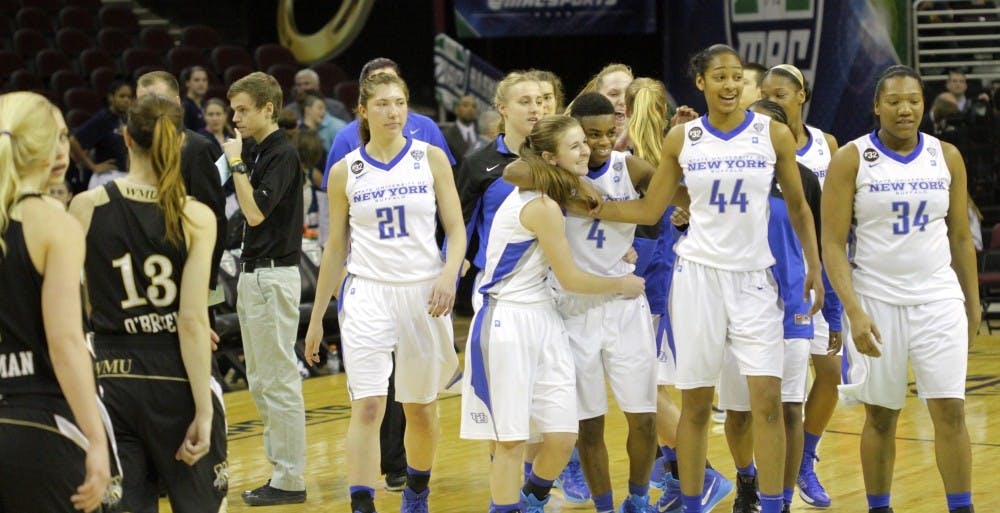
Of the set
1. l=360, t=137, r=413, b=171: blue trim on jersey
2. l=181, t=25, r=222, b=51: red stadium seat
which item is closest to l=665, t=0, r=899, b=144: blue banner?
l=181, t=25, r=222, b=51: red stadium seat

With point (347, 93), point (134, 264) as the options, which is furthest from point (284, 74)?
point (134, 264)

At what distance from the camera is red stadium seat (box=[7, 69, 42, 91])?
46.2ft

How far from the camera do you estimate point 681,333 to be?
536cm

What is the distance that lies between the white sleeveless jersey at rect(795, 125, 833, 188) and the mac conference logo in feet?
26.3

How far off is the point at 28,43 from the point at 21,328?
12.6m

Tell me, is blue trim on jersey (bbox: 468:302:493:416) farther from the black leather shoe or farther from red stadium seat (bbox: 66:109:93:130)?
red stadium seat (bbox: 66:109:93:130)

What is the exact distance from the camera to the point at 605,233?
541 centimetres

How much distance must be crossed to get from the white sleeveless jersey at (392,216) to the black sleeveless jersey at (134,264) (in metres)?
1.95

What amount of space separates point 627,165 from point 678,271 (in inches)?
18.8

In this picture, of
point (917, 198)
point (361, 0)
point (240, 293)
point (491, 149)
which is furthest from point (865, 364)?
point (361, 0)

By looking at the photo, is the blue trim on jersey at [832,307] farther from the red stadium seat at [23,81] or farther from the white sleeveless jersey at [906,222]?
the red stadium seat at [23,81]

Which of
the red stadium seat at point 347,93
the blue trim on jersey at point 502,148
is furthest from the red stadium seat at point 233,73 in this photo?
the blue trim on jersey at point 502,148

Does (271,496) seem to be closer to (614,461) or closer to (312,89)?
(614,461)

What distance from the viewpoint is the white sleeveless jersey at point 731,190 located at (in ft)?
17.2
